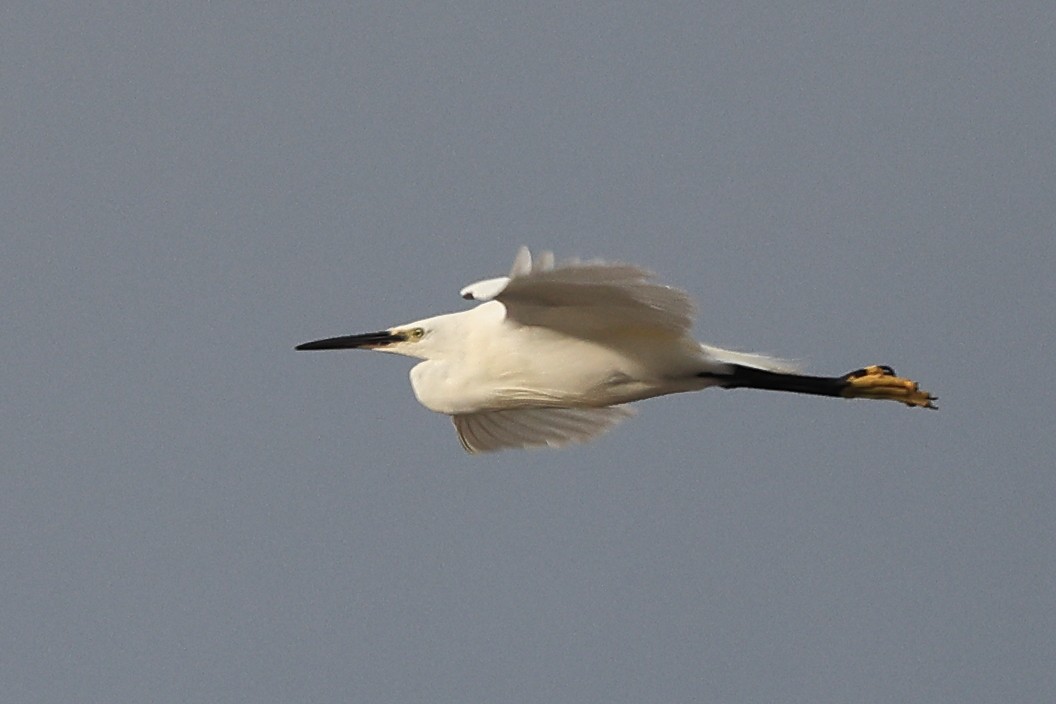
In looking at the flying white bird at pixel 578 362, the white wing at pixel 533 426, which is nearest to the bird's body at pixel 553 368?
the flying white bird at pixel 578 362

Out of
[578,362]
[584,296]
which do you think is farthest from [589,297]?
[578,362]

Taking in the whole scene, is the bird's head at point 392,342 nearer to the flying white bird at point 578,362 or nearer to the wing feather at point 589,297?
the flying white bird at point 578,362

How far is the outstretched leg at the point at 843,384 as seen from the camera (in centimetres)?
1041

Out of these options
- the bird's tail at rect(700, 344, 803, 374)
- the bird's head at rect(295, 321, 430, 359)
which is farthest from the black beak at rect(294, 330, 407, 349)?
the bird's tail at rect(700, 344, 803, 374)

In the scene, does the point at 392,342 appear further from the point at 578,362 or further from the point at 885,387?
the point at 885,387

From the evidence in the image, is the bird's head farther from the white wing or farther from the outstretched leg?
the outstretched leg

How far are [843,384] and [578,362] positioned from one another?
56.6 inches

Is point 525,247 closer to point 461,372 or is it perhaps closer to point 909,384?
point 461,372

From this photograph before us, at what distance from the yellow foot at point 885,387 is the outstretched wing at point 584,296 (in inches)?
43.8

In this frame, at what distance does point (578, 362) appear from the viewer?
10242 mm

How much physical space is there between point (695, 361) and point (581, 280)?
1289 millimetres

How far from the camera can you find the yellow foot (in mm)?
10406

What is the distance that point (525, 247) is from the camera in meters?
9.16

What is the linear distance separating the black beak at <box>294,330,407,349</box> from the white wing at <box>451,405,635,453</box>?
1.96 feet
